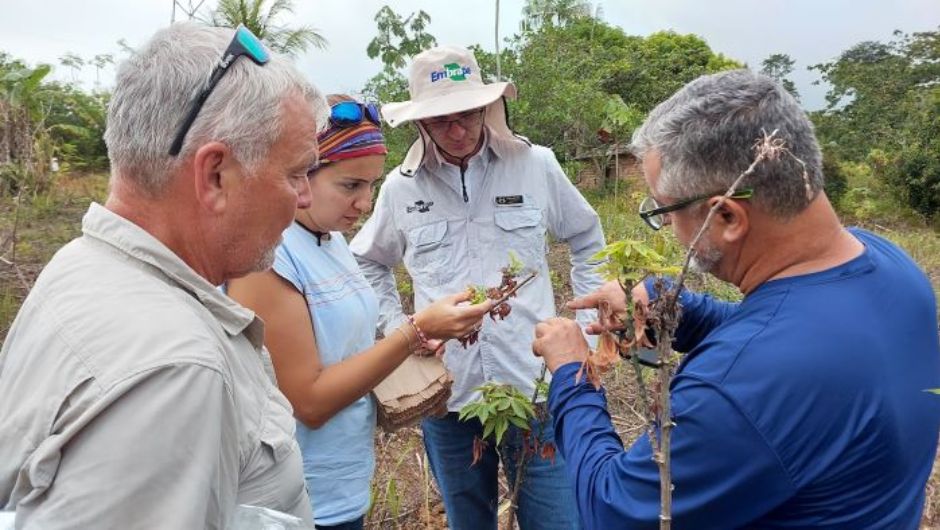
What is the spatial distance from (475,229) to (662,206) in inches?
47.0

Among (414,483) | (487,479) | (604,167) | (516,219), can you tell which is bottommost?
(414,483)

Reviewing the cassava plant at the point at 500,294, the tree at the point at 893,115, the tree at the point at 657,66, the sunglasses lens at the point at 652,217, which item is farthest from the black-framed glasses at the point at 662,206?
the tree at the point at 893,115

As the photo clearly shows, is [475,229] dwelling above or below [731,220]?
below

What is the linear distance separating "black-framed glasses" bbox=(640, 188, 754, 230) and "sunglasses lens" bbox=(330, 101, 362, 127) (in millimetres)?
904

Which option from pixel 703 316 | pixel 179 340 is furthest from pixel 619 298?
pixel 179 340

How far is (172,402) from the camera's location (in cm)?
91

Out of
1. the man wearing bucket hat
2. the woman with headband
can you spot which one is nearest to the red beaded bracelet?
the woman with headband

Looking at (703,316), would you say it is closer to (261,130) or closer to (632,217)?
(261,130)

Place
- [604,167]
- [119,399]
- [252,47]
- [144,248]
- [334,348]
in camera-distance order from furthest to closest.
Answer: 1. [604,167]
2. [334,348]
3. [252,47]
4. [144,248]
5. [119,399]

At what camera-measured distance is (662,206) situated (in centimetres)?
158

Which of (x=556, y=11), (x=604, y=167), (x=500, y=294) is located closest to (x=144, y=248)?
(x=500, y=294)

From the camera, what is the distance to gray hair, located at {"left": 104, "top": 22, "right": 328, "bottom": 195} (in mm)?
1126

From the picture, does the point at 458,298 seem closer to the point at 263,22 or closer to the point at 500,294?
the point at 500,294

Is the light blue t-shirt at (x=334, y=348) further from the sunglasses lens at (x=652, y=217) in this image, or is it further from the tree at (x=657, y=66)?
the tree at (x=657, y=66)
